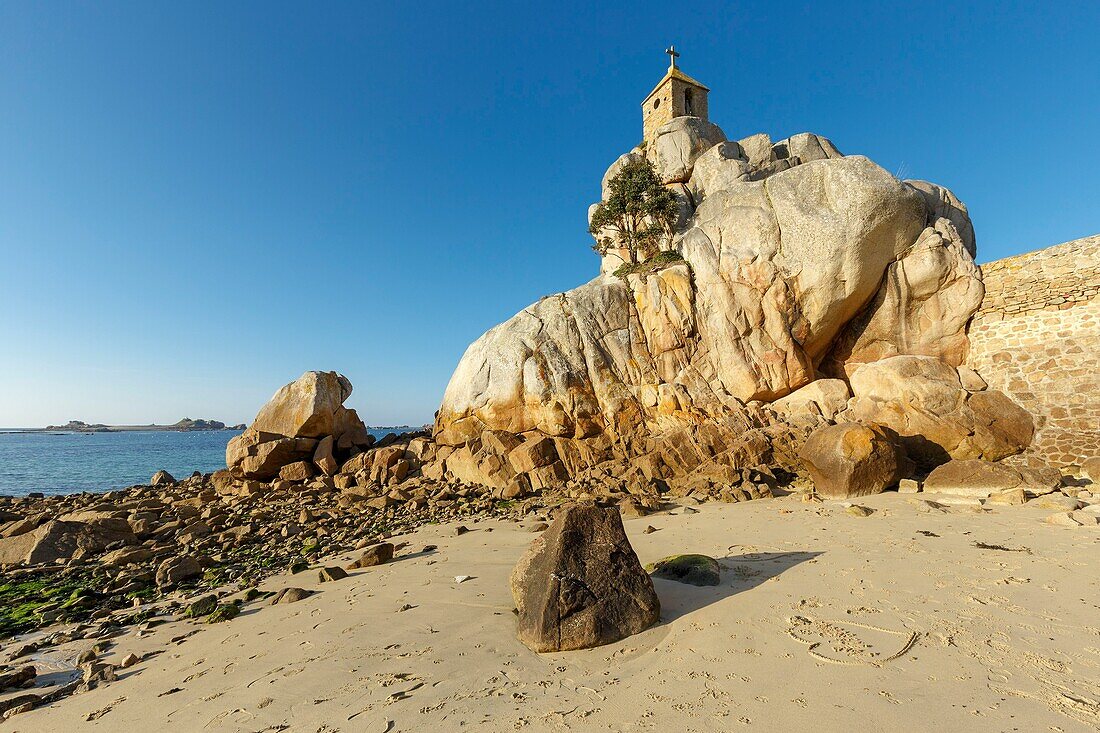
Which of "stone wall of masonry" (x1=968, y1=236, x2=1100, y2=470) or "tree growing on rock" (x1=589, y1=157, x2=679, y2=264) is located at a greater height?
"tree growing on rock" (x1=589, y1=157, x2=679, y2=264)

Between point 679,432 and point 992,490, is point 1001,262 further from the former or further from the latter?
point 679,432

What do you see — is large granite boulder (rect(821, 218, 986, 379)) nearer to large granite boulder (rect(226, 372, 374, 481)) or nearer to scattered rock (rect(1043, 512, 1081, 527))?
scattered rock (rect(1043, 512, 1081, 527))

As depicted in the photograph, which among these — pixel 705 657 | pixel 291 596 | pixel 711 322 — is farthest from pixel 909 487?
pixel 291 596

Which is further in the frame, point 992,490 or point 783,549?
point 992,490

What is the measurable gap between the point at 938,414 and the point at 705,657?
42.1 feet

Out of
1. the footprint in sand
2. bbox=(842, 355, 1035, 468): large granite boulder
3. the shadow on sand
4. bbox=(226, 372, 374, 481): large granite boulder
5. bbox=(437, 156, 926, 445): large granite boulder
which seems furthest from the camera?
bbox=(226, 372, 374, 481): large granite boulder

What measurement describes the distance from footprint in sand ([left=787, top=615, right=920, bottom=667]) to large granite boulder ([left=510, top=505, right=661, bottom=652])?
4.49 ft

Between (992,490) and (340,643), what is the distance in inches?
488

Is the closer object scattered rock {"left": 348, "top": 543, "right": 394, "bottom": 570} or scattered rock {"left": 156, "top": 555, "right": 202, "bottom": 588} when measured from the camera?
scattered rock {"left": 348, "top": 543, "right": 394, "bottom": 570}

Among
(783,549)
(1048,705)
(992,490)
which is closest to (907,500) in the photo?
(992,490)

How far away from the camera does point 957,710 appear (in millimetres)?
3303

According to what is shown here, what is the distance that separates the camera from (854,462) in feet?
36.2

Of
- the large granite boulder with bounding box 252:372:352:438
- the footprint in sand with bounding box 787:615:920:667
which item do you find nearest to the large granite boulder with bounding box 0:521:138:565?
the large granite boulder with bounding box 252:372:352:438

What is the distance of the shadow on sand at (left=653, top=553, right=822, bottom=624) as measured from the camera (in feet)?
17.4
